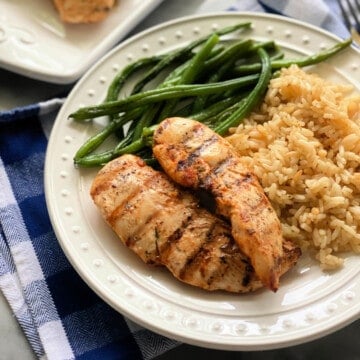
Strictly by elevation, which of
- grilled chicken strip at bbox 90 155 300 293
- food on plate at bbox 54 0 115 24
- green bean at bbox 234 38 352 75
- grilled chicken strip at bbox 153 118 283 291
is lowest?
grilled chicken strip at bbox 90 155 300 293

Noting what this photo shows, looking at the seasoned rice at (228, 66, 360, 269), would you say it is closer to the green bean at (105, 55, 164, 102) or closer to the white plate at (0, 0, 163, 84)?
the green bean at (105, 55, 164, 102)

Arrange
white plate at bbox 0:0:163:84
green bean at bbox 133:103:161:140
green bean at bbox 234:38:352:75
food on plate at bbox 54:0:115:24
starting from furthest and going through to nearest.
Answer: food on plate at bbox 54:0:115:24 < white plate at bbox 0:0:163:84 < green bean at bbox 234:38:352:75 < green bean at bbox 133:103:161:140

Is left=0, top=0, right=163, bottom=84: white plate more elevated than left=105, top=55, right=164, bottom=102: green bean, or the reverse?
left=105, top=55, right=164, bottom=102: green bean

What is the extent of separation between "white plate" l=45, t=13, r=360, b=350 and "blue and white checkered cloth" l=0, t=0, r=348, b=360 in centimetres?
25

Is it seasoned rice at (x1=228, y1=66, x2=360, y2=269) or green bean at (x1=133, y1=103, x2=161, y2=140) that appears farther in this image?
green bean at (x1=133, y1=103, x2=161, y2=140)

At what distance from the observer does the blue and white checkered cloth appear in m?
2.90

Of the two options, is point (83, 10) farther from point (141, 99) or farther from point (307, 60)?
point (307, 60)

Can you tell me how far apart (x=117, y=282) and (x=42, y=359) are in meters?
0.50

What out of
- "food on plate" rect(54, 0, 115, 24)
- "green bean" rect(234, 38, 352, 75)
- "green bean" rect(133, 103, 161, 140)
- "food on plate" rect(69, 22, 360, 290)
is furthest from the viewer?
"food on plate" rect(54, 0, 115, 24)

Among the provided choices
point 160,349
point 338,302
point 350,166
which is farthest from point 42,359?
point 350,166

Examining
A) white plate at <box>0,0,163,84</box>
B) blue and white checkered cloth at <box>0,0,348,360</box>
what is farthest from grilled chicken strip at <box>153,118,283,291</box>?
white plate at <box>0,0,163,84</box>

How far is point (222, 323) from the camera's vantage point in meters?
2.66

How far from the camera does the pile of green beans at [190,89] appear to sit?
325 cm

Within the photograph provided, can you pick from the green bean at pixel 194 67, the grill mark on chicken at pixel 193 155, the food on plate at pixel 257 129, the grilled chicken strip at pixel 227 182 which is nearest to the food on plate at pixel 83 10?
the food on plate at pixel 257 129
